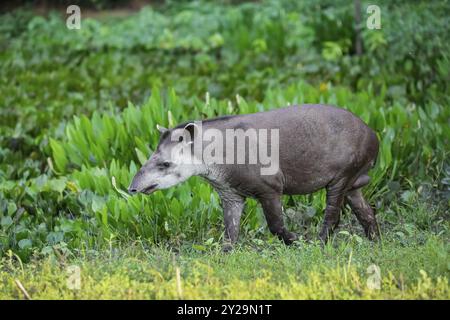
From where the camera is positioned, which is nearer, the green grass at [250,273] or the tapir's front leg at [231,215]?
the green grass at [250,273]

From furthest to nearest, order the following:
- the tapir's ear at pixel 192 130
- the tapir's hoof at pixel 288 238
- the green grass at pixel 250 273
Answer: the tapir's hoof at pixel 288 238, the tapir's ear at pixel 192 130, the green grass at pixel 250 273

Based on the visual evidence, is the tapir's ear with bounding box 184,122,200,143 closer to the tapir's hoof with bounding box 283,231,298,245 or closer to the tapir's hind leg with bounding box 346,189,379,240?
the tapir's hoof with bounding box 283,231,298,245

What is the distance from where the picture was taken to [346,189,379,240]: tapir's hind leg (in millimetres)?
6148

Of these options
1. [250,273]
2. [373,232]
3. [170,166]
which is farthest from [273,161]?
[373,232]

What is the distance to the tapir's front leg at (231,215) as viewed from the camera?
5.86m

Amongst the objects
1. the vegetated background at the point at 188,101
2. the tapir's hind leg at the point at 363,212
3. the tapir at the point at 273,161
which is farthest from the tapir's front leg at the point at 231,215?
the tapir's hind leg at the point at 363,212

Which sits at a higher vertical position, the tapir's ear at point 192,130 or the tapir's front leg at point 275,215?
the tapir's ear at point 192,130

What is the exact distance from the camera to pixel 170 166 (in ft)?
18.4

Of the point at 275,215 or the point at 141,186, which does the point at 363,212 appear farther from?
the point at 141,186

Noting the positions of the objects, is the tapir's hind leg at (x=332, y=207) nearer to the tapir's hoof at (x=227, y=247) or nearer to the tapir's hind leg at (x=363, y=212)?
the tapir's hind leg at (x=363, y=212)

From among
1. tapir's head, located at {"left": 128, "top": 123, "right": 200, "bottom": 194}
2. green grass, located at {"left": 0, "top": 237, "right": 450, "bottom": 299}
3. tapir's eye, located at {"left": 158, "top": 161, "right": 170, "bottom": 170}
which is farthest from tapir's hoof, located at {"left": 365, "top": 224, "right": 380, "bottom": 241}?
tapir's eye, located at {"left": 158, "top": 161, "right": 170, "bottom": 170}

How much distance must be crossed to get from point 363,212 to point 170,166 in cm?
140
